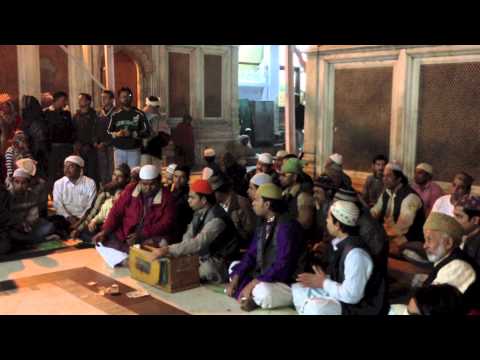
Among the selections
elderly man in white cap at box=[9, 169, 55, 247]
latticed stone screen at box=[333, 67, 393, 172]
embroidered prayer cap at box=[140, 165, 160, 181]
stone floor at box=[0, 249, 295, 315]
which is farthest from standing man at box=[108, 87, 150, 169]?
latticed stone screen at box=[333, 67, 393, 172]

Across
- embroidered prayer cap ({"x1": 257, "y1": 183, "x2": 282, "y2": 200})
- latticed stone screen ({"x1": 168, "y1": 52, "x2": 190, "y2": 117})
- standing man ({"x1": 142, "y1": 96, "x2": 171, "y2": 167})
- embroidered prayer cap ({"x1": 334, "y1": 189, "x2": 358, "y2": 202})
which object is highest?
latticed stone screen ({"x1": 168, "y1": 52, "x2": 190, "y2": 117})

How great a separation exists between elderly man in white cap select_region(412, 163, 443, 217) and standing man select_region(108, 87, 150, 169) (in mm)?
3725

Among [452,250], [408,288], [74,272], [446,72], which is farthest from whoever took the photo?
[446,72]

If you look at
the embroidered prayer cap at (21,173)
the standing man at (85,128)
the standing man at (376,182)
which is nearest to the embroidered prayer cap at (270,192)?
the standing man at (376,182)

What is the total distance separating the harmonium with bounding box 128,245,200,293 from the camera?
4.96m

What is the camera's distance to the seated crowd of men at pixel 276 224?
3.79 meters

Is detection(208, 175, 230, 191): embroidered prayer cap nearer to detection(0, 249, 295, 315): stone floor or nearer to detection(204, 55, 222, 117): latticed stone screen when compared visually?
detection(0, 249, 295, 315): stone floor

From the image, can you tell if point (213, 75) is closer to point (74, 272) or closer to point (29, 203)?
point (29, 203)

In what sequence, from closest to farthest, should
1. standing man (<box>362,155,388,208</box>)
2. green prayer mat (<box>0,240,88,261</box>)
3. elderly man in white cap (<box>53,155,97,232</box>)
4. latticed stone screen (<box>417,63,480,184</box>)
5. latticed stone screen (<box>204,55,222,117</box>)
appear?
1. green prayer mat (<box>0,240,88,261</box>)
2. elderly man in white cap (<box>53,155,97,232</box>)
3. latticed stone screen (<box>417,63,480,184</box>)
4. standing man (<box>362,155,388,208</box>)
5. latticed stone screen (<box>204,55,222,117</box>)

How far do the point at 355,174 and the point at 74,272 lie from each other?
Result: 4.92 metres

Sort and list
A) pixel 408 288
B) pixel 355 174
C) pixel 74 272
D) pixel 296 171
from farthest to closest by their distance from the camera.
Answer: pixel 355 174 < pixel 296 171 < pixel 74 272 < pixel 408 288

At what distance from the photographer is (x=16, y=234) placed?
6508 mm

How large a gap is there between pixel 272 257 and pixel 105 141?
4681mm

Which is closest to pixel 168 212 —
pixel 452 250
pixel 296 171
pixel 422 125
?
pixel 296 171
